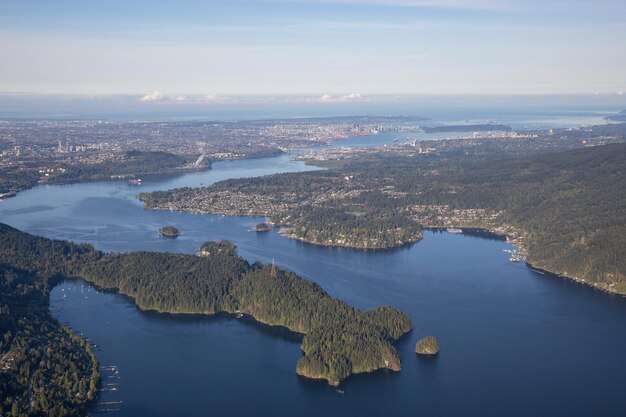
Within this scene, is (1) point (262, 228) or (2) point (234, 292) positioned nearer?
(2) point (234, 292)

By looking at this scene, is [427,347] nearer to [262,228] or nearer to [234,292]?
[234,292]

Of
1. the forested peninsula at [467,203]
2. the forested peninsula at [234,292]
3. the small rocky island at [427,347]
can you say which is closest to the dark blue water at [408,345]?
the small rocky island at [427,347]

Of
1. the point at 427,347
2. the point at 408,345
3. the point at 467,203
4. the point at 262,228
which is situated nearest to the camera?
the point at 427,347

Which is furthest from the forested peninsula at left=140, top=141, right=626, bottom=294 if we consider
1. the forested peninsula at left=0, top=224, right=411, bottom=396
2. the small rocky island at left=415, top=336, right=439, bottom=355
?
the small rocky island at left=415, top=336, right=439, bottom=355

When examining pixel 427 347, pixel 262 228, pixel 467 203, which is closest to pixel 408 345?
pixel 427 347

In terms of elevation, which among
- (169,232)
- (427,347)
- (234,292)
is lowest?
(427,347)

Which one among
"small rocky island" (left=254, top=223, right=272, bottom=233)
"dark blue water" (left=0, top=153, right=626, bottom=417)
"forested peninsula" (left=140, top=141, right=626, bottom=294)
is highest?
"forested peninsula" (left=140, top=141, right=626, bottom=294)

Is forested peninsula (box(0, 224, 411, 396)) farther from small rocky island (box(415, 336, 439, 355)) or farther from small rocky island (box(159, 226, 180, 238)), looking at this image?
small rocky island (box(159, 226, 180, 238))
